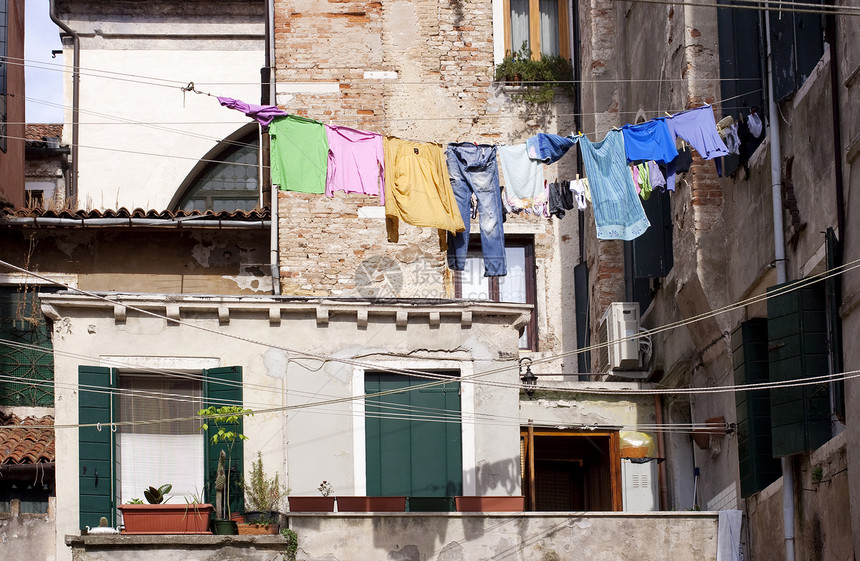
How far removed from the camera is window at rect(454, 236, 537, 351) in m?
19.8

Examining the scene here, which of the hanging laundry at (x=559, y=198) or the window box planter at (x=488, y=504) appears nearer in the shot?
the hanging laundry at (x=559, y=198)

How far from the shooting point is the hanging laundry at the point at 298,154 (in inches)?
558

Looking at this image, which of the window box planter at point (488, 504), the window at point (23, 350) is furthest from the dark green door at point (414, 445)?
the window at point (23, 350)

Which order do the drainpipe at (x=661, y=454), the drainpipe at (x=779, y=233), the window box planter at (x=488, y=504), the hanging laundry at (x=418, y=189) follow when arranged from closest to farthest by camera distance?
the drainpipe at (x=779, y=233), the hanging laundry at (x=418, y=189), the window box planter at (x=488, y=504), the drainpipe at (x=661, y=454)

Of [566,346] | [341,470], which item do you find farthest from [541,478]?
[341,470]

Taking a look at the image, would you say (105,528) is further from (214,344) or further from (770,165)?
(770,165)

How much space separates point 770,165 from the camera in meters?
14.4

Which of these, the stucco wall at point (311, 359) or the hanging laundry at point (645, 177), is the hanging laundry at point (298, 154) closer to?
the stucco wall at point (311, 359)

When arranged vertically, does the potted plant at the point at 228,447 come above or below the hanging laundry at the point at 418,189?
below

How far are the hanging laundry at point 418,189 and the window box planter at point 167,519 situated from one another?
10.5 feet

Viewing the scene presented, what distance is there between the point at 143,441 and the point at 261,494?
1.37 metres

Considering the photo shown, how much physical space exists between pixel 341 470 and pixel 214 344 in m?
1.90

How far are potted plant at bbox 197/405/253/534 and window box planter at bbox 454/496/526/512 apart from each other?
7.30 feet

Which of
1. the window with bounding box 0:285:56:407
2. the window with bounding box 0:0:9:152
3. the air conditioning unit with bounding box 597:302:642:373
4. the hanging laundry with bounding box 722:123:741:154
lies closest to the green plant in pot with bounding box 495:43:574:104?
the air conditioning unit with bounding box 597:302:642:373
